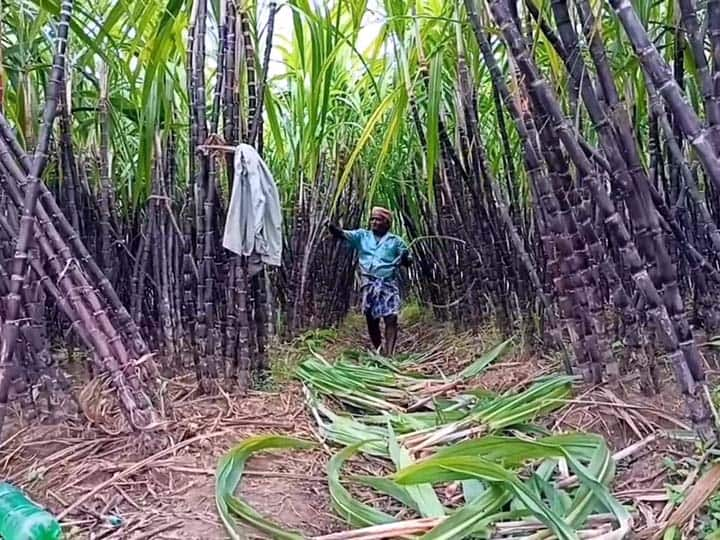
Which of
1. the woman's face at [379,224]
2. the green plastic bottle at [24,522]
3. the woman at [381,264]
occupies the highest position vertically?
the woman's face at [379,224]

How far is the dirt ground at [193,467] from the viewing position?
109 centimetres

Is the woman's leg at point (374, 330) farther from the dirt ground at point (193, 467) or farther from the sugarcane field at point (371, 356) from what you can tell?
the dirt ground at point (193, 467)

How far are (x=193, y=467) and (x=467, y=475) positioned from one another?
57cm

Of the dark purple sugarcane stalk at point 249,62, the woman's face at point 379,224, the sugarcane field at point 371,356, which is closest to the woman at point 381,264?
the woman's face at point 379,224

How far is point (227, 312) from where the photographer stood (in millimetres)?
1791

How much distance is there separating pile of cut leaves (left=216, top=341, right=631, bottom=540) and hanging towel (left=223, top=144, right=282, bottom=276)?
46cm

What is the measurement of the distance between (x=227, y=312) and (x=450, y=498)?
2.83 feet

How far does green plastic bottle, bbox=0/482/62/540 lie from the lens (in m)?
0.94

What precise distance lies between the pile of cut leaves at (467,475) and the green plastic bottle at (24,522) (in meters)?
0.25

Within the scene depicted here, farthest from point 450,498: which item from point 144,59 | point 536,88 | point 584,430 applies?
point 144,59

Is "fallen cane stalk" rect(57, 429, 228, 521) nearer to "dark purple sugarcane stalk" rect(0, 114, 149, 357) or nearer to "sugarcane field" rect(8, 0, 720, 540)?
"sugarcane field" rect(8, 0, 720, 540)

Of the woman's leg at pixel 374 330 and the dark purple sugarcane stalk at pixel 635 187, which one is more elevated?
the dark purple sugarcane stalk at pixel 635 187

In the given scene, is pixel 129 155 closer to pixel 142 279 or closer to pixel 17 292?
pixel 142 279

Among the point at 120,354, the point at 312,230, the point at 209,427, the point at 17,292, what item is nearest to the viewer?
the point at 17,292
